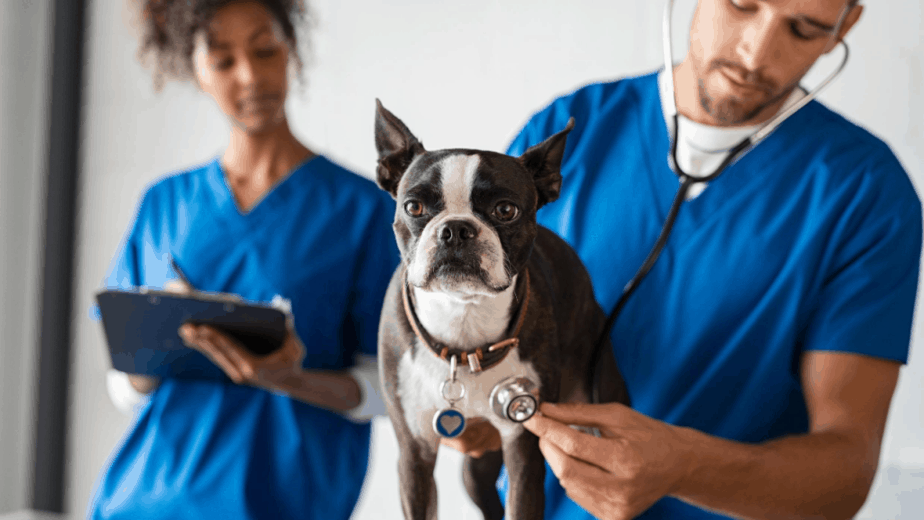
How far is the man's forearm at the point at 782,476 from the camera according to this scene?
2.29 feet

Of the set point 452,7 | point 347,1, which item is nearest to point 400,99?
point 452,7

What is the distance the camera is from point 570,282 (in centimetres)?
63

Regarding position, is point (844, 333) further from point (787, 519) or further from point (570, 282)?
point (570, 282)

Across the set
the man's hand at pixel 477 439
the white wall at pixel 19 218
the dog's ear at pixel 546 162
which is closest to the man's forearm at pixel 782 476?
the man's hand at pixel 477 439

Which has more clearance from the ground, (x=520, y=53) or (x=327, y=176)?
(x=520, y=53)

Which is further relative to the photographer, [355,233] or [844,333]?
[355,233]

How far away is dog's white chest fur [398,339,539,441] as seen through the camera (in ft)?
1.74

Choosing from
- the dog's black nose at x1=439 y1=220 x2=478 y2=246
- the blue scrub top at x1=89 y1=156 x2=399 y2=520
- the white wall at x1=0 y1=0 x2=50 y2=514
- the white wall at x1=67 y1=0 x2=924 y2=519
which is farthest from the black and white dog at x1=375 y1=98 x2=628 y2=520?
the white wall at x1=0 y1=0 x2=50 y2=514

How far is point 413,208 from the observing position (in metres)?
0.50

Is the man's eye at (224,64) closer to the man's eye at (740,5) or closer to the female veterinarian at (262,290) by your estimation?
the female veterinarian at (262,290)

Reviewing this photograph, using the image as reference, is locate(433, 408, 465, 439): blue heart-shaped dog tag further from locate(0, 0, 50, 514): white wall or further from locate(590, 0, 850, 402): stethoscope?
locate(0, 0, 50, 514): white wall

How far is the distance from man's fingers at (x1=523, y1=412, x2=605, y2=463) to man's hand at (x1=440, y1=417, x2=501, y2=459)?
0.05 m

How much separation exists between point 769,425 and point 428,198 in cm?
61

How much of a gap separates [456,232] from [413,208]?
0.14 ft
